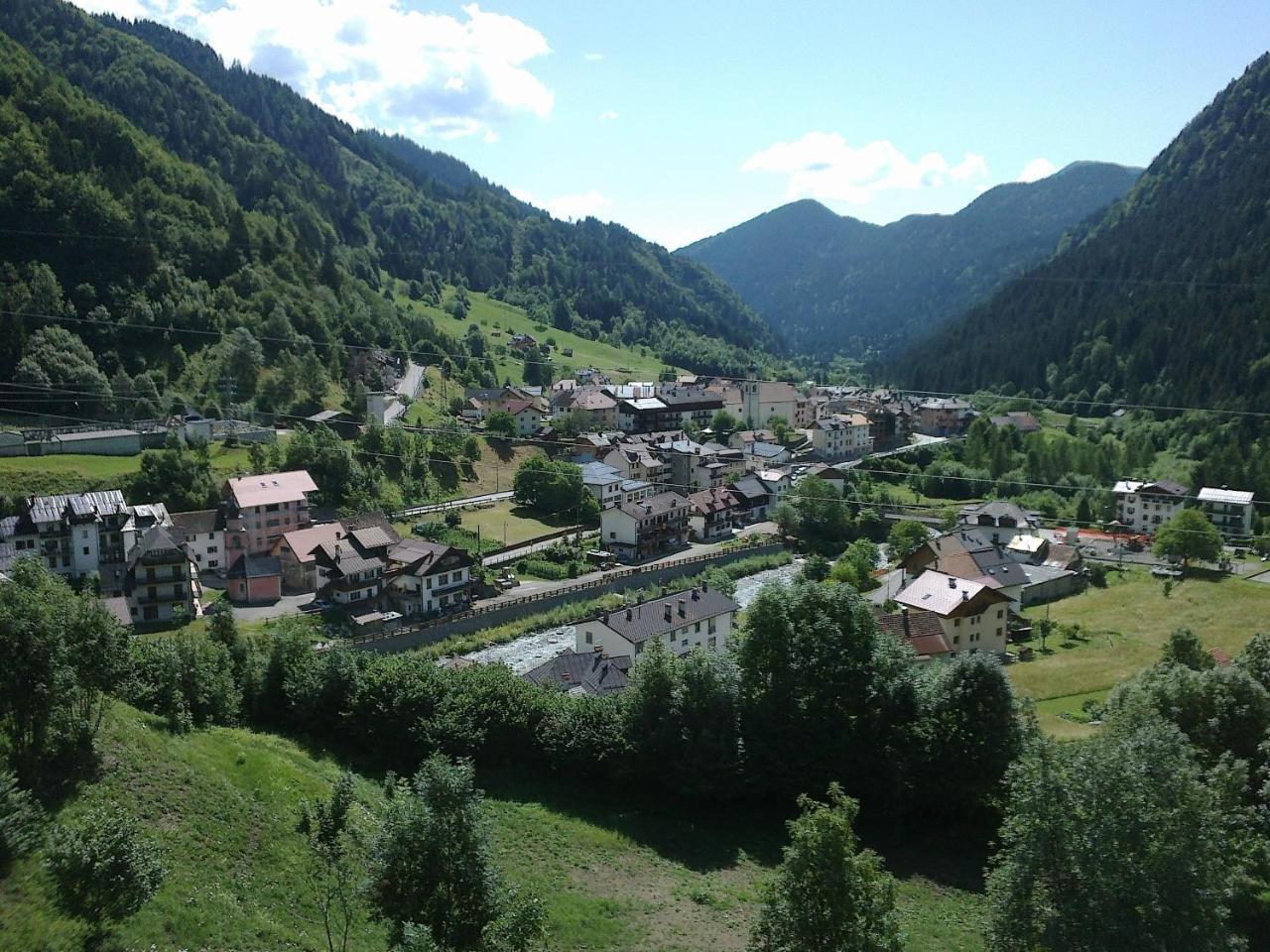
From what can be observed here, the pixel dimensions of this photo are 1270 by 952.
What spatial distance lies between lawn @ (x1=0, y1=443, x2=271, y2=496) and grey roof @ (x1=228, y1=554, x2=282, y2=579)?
26.3ft

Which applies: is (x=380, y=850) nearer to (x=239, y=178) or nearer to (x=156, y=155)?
(x=156, y=155)

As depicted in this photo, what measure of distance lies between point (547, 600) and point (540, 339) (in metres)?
70.9

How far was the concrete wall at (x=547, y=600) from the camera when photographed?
102ft

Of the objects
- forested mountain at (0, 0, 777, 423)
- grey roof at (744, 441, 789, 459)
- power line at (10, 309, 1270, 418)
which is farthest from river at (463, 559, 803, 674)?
power line at (10, 309, 1270, 418)

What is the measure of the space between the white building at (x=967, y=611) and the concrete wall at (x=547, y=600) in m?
12.3

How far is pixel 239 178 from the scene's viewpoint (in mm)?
91062

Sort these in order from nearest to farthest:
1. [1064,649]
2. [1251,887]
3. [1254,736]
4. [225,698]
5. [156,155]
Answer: [1251,887] < [1254,736] < [225,698] < [1064,649] < [156,155]

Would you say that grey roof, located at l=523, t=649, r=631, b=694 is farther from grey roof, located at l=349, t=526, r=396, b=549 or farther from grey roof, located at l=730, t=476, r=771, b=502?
grey roof, located at l=730, t=476, r=771, b=502

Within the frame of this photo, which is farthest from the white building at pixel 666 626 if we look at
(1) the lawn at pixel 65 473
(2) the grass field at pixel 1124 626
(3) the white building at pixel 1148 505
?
(3) the white building at pixel 1148 505

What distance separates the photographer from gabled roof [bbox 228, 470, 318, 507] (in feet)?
121

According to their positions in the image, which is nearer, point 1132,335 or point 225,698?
point 225,698

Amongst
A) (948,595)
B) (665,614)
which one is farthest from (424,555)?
(948,595)

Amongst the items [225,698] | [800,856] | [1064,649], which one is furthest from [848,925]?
[1064,649]

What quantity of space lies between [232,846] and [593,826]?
609 centimetres
